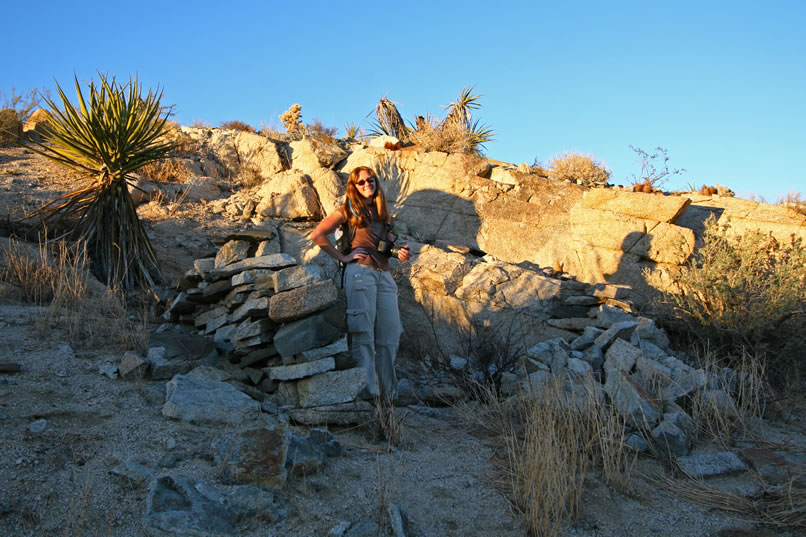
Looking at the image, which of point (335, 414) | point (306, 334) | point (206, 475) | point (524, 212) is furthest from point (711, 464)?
point (524, 212)

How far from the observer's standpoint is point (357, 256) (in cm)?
468

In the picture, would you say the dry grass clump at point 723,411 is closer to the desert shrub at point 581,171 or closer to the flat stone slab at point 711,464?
the flat stone slab at point 711,464

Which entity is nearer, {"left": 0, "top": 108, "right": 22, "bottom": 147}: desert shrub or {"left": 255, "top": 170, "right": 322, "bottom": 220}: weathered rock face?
{"left": 255, "top": 170, "right": 322, "bottom": 220}: weathered rock face

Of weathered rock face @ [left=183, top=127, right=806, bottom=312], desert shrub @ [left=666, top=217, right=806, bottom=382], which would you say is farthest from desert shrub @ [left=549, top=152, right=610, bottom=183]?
desert shrub @ [left=666, top=217, right=806, bottom=382]

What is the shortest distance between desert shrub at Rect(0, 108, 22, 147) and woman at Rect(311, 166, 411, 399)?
36.2 ft

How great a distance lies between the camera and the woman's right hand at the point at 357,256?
4691 mm

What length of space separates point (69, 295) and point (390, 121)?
7850mm

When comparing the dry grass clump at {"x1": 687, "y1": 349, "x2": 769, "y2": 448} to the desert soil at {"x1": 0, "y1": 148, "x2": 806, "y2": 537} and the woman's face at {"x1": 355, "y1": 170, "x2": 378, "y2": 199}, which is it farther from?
the woman's face at {"x1": 355, "y1": 170, "x2": 378, "y2": 199}

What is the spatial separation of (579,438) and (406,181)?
7.09 metres

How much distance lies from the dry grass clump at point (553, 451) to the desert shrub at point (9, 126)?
41.8 feet

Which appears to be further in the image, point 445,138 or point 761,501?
point 445,138

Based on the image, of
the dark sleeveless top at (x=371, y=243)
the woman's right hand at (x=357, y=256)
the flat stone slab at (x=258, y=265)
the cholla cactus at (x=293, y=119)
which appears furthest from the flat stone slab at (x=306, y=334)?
the cholla cactus at (x=293, y=119)

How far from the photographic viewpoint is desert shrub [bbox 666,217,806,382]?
577 cm

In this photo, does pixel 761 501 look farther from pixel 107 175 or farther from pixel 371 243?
pixel 107 175
